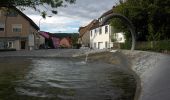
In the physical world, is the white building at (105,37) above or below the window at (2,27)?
below

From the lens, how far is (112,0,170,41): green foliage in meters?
56.2

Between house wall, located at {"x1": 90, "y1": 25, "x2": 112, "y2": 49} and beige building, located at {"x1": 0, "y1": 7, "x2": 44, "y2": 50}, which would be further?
beige building, located at {"x1": 0, "y1": 7, "x2": 44, "y2": 50}

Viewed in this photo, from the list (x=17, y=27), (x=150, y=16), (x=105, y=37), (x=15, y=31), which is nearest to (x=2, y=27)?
(x=15, y=31)

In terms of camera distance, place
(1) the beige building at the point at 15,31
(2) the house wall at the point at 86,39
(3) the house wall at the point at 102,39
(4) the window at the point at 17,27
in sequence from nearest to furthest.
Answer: (3) the house wall at the point at 102,39 < (1) the beige building at the point at 15,31 < (4) the window at the point at 17,27 < (2) the house wall at the point at 86,39

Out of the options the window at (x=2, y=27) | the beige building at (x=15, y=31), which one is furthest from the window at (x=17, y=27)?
the window at (x=2, y=27)

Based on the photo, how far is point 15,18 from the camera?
94938 millimetres

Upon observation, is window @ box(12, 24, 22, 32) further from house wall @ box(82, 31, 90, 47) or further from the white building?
house wall @ box(82, 31, 90, 47)

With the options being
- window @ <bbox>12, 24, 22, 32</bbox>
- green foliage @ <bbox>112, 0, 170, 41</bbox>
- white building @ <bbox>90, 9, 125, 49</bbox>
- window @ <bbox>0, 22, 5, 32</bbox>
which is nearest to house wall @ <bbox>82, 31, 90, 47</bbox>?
white building @ <bbox>90, 9, 125, 49</bbox>

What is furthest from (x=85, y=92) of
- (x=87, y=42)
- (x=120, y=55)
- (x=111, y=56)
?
(x=87, y=42)

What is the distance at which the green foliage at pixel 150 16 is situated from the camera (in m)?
56.2

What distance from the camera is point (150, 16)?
56969 millimetres

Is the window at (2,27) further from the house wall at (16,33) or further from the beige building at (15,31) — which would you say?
the house wall at (16,33)

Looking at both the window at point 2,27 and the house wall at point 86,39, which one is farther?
the house wall at point 86,39

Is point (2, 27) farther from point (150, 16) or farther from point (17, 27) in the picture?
point (150, 16)
